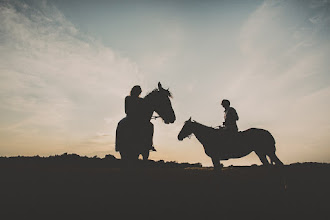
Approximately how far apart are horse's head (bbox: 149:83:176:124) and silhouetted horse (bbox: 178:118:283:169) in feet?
12.0

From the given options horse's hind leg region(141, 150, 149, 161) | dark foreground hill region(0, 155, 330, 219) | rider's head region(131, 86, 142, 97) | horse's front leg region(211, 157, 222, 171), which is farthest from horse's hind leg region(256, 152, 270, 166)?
rider's head region(131, 86, 142, 97)

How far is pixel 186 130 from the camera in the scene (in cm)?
1032

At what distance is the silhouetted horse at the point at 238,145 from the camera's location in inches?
337

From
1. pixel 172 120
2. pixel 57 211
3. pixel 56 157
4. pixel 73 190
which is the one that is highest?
pixel 172 120

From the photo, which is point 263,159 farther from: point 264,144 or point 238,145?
point 238,145

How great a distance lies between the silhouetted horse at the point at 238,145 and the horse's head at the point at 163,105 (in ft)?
12.0

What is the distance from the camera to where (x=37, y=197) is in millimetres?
3545

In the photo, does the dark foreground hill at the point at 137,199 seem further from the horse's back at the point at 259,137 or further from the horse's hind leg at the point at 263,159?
the horse's hind leg at the point at 263,159

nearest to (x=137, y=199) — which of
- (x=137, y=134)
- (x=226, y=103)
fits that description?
(x=137, y=134)

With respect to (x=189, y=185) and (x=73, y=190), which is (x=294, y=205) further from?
(x=73, y=190)

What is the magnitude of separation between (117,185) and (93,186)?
55cm

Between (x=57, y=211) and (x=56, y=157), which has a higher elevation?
(x=56, y=157)

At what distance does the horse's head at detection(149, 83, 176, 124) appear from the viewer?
6.34 meters

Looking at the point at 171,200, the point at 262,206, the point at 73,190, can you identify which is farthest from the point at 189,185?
the point at 73,190
